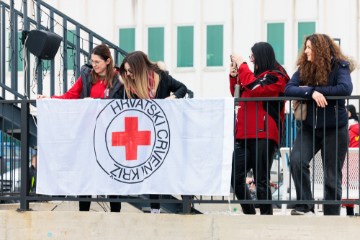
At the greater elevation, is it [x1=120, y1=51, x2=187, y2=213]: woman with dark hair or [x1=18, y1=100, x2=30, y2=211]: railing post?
[x1=120, y1=51, x2=187, y2=213]: woman with dark hair

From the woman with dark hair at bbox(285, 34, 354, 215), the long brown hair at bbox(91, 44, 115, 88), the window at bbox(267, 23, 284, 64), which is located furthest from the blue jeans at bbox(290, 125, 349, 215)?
the window at bbox(267, 23, 284, 64)

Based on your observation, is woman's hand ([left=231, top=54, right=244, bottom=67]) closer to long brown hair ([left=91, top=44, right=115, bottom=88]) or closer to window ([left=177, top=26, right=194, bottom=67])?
long brown hair ([left=91, top=44, right=115, bottom=88])

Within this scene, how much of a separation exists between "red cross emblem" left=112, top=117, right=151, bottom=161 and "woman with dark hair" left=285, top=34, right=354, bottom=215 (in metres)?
1.47

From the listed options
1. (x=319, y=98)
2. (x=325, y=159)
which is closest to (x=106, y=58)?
(x=319, y=98)

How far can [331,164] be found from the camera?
10.1 m

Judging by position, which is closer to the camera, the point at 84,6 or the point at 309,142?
the point at 309,142

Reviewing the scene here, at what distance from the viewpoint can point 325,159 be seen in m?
10.1

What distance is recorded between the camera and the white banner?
1021 cm

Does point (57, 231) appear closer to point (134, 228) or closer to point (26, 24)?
point (134, 228)

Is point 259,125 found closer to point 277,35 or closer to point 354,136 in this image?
point 354,136

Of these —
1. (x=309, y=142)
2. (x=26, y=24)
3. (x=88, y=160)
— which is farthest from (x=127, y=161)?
(x=26, y=24)

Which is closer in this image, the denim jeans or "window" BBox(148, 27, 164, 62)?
the denim jeans

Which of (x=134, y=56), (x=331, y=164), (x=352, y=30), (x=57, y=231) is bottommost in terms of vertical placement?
(x=57, y=231)

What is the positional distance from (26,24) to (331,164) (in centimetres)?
520
